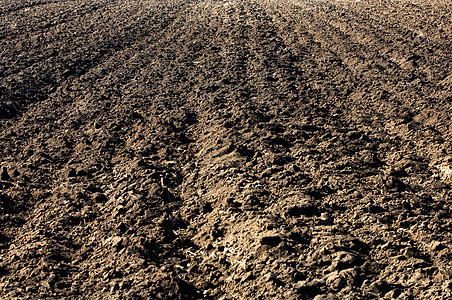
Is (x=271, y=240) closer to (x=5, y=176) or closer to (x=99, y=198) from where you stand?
(x=99, y=198)

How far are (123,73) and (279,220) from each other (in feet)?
17.2

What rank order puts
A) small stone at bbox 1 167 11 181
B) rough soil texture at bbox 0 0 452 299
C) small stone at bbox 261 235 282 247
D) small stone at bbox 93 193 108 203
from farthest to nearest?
small stone at bbox 1 167 11 181 → small stone at bbox 93 193 108 203 → small stone at bbox 261 235 282 247 → rough soil texture at bbox 0 0 452 299

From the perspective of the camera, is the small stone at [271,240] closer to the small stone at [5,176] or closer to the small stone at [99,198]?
the small stone at [99,198]

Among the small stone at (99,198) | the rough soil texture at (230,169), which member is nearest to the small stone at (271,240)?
the rough soil texture at (230,169)

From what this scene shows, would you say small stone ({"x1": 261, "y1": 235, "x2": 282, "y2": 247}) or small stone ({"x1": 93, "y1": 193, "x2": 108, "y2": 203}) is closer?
small stone ({"x1": 261, "y1": 235, "x2": 282, "y2": 247})

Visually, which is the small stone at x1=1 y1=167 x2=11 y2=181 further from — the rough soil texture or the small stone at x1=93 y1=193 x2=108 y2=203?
the small stone at x1=93 y1=193 x2=108 y2=203

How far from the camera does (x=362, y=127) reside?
527 centimetres

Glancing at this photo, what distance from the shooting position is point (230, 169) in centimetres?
436

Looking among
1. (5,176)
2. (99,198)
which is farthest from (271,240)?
(5,176)

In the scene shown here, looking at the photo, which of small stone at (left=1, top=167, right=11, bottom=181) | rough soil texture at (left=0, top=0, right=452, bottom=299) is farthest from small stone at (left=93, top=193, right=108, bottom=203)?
small stone at (left=1, top=167, right=11, bottom=181)

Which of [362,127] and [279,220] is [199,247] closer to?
[279,220]

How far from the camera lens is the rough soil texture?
3.08 m

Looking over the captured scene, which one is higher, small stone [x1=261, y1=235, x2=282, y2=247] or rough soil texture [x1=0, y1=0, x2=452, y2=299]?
small stone [x1=261, y1=235, x2=282, y2=247]

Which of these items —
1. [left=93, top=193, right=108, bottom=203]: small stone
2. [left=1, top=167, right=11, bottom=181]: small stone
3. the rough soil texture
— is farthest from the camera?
[left=1, top=167, right=11, bottom=181]: small stone
